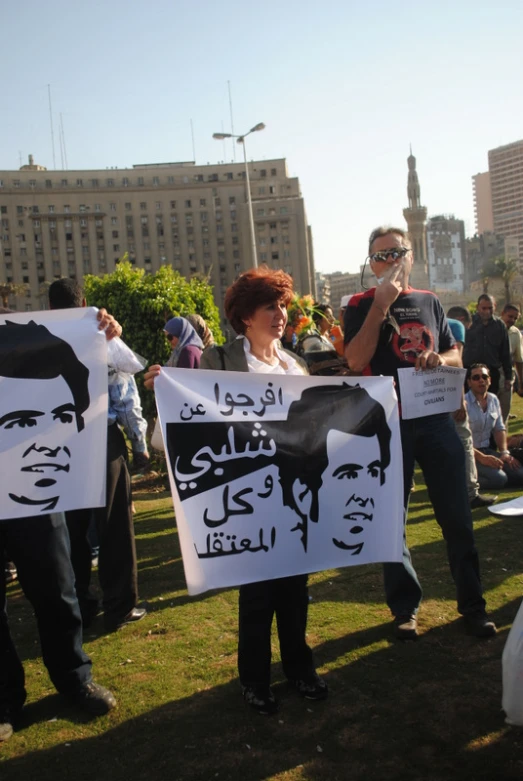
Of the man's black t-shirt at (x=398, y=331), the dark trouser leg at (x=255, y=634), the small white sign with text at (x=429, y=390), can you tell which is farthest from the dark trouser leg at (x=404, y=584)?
the dark trouser leg at (x=255, y=634)

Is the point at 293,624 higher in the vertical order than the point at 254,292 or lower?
lower

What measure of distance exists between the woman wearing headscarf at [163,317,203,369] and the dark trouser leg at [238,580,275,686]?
2.97 meters

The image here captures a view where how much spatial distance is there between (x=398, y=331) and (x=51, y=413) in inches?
71.1

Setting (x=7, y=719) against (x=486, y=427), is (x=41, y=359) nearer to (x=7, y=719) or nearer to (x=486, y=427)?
(x=7, y=719)

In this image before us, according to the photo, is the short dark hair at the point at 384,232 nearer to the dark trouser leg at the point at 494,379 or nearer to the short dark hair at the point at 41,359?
the short dark hair at the point at 41,359

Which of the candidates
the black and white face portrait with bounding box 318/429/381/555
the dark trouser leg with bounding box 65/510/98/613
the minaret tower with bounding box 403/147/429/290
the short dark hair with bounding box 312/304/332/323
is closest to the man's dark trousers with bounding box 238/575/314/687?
the black and white face portrait with bounding box 318/429/381/555

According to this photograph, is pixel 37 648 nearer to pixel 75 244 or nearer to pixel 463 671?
pixel 463 671

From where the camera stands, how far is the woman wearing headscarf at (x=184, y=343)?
623 centimetres

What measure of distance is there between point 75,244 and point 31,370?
443ft

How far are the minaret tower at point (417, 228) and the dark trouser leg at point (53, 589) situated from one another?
169 metres

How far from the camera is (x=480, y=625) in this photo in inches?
160

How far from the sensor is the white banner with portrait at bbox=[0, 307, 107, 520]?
3475mm

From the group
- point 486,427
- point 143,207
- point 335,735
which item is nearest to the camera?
point 335,735

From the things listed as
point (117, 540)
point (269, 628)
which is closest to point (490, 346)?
point (117, 540)
